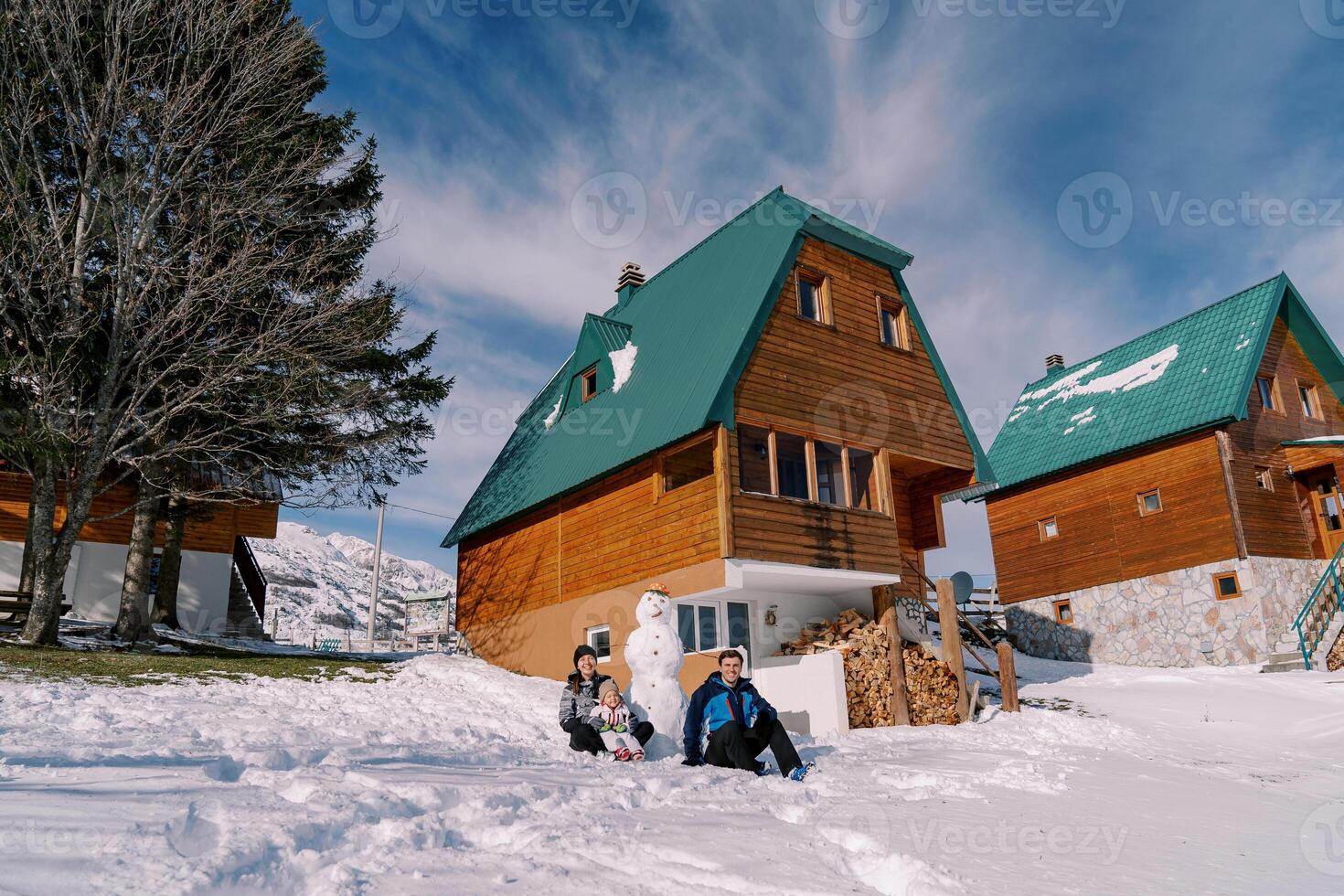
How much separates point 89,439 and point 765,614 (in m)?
11.4

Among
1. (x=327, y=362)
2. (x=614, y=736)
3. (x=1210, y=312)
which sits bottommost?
(x=614, y=736)

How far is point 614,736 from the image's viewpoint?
875 cm

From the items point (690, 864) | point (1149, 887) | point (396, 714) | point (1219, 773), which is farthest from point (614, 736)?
point (1219, 773)

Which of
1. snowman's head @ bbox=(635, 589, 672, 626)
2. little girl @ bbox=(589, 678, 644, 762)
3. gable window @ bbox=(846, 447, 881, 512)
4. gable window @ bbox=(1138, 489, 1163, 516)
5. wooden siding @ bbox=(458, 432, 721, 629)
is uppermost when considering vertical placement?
gable window @ bbox=(1138, 489, 1163, 516)

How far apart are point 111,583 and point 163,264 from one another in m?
10.6

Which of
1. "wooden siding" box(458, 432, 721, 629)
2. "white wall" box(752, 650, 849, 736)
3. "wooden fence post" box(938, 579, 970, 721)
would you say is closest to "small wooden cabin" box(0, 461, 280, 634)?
"wooden siding" box(458, 432, 721, 629)

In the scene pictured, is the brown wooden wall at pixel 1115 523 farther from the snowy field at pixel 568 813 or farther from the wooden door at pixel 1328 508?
the snowy field at pixel 568 813

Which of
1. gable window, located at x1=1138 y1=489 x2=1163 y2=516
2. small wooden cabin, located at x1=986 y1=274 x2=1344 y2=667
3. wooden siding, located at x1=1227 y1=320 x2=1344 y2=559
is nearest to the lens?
small wooden cabin, located at x1=986 y1=274 x2=1344 y2=667

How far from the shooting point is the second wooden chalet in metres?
13.7

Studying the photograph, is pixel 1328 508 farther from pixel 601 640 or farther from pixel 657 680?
pixel 657 680

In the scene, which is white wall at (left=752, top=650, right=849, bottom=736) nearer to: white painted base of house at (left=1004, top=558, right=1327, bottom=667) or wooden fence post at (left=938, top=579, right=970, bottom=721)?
wooden fence post at (left=938, top=579, right=970, bottom=721)

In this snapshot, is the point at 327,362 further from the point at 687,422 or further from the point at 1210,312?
the point at 1210,312

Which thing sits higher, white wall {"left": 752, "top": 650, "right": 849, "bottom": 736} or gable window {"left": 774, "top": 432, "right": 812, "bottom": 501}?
gable window {"left": 774, "top": 432, "right": 812, "bottom": 501}

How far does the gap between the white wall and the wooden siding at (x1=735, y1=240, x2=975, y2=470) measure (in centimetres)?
389
